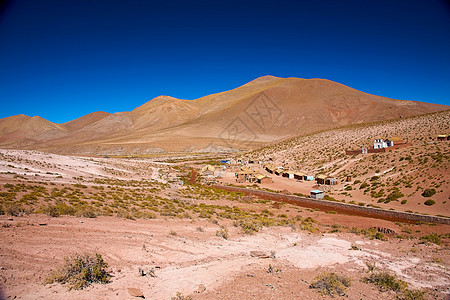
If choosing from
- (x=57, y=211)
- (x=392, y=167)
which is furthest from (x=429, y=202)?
(x=57, y=211)

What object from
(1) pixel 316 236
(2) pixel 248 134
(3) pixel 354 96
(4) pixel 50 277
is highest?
(3) pixel 354 96

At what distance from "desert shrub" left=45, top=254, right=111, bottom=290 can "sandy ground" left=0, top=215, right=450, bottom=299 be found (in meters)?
0.18

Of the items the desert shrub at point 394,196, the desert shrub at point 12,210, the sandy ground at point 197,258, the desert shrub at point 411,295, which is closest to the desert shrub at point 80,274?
the sandy ground at point 197,258

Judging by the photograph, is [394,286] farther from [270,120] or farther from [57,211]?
[270,120]

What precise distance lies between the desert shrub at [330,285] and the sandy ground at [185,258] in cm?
26

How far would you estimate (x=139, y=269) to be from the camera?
656 centimetres

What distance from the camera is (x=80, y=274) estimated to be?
5648 mm

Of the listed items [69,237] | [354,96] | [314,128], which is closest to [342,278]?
[69,237]

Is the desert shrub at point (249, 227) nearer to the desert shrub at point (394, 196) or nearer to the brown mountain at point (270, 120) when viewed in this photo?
the desert shrub at point (394, 196)

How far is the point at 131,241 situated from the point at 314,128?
118233 mm

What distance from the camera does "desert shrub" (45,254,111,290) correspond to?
5547mm

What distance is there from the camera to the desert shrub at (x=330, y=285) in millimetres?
6020

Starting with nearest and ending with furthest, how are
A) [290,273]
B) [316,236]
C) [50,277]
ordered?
[50,277]
[290,273]
[316,236]

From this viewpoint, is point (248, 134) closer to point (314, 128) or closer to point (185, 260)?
point (314, 128)
